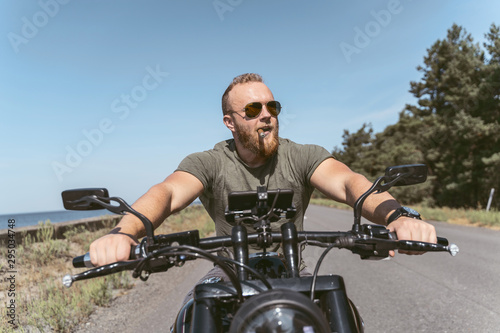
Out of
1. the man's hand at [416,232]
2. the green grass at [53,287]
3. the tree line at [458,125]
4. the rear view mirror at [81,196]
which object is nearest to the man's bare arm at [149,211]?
the rear view mirror at [81,196]

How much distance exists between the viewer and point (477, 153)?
3216cm

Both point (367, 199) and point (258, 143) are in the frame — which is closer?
point (367, 199)

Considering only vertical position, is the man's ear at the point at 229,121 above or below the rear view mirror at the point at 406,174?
above

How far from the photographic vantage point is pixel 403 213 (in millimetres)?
1814

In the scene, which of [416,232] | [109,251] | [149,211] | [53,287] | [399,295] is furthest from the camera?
[399,295]

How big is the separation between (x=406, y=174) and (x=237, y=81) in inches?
65.6

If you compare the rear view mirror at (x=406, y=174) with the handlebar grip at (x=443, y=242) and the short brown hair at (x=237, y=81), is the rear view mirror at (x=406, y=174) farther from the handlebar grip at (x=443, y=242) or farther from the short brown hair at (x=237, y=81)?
the short brown hair at (x=237, y=81)

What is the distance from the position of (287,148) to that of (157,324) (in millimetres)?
2747

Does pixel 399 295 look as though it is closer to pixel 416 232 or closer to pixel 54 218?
pixel 416 232

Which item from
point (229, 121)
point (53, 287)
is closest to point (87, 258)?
point (229, 121)

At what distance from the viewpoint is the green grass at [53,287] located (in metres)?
4.13

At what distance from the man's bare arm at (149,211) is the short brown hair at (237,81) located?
69 cm

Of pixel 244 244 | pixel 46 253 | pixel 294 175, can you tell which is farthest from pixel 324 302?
pixel 46 253

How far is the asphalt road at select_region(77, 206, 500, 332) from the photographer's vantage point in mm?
4270
